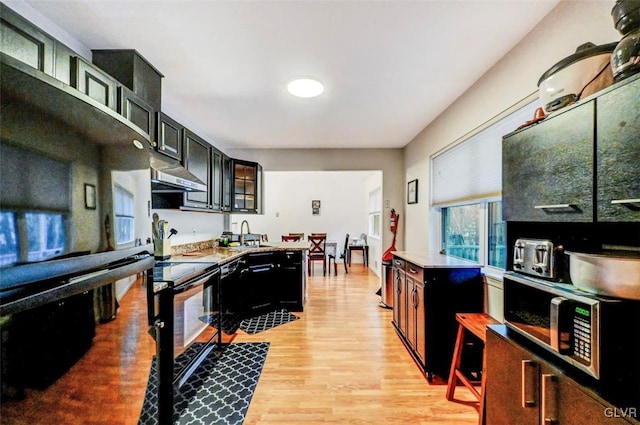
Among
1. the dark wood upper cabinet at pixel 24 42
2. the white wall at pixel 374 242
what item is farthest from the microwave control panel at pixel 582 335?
the white wall at pixel 374 242

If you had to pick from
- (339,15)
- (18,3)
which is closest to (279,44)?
(339,15)

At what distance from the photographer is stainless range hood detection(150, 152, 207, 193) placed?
180 centimetres

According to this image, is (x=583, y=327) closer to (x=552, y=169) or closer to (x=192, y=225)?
(x=552, y=169)

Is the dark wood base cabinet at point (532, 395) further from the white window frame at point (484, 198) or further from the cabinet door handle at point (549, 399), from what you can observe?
the white window frame at point (484, 198)

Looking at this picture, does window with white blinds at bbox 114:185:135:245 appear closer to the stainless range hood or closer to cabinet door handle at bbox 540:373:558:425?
the stainless range hood

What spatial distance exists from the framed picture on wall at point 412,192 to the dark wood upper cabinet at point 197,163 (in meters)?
2.75

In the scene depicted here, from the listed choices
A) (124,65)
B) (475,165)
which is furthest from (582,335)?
(124,65)

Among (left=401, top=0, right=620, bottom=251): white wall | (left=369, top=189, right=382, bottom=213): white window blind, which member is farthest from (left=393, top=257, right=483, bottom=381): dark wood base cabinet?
(left=369, top=189, right=382, bottom=213): white window blind

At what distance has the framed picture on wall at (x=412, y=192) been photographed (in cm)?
374

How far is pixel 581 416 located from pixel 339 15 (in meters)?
2.03

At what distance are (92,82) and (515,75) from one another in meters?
2.62

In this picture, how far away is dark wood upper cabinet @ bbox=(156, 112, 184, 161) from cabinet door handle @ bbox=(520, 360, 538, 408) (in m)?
2.67

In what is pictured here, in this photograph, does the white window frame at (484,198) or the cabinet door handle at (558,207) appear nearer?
the cabinet door handle at (558,207)

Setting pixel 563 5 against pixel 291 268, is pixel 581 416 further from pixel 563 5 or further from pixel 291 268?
pixel 291 268
